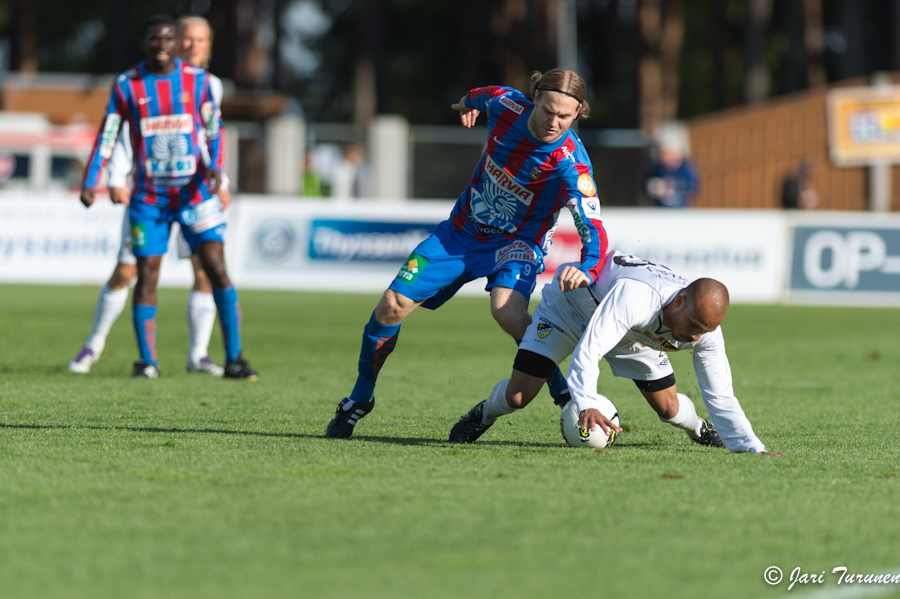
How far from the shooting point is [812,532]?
3.98 m

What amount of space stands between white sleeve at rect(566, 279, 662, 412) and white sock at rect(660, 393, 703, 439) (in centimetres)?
85

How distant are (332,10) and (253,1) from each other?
834cm

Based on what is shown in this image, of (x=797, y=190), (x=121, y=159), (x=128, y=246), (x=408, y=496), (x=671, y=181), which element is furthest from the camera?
(x=797, y=190)

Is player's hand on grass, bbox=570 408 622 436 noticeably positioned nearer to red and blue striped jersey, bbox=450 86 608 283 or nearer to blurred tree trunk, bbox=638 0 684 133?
red and blue striped jersey, bbox=450 86 608 283

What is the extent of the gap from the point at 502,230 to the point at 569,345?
2.24 ft

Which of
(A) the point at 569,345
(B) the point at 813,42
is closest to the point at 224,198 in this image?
(A) the point at 569,345

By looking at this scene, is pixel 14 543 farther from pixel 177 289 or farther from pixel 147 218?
pixel 177 289

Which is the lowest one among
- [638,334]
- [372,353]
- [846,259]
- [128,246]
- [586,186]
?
[846,259]

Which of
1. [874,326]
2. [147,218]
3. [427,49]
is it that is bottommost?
[874,326]

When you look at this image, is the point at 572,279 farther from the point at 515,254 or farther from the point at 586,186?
the point at 515,254

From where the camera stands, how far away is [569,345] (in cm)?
577

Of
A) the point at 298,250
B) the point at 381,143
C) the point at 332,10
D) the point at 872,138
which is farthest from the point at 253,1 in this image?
the point at 298,250

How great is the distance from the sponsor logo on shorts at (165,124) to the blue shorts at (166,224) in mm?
487

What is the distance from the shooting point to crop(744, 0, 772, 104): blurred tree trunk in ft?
116
